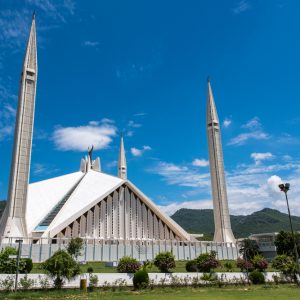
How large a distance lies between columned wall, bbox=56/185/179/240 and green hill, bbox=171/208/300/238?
67.6 meters

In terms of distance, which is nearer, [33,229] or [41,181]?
[33,229]

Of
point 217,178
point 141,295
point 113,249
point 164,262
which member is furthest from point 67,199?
point 141,295

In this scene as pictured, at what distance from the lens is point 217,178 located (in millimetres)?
41438

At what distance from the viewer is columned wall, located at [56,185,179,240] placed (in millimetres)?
33312

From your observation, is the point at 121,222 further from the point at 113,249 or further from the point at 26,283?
the point at 26,283

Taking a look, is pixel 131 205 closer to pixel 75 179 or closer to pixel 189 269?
pixel 75 179

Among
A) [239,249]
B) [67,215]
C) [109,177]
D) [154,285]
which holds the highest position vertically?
[109,177]

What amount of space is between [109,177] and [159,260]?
24.6m

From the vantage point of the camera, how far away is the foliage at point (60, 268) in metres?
13.4

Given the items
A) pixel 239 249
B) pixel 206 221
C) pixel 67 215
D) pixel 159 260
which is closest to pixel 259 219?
pixel 206 221

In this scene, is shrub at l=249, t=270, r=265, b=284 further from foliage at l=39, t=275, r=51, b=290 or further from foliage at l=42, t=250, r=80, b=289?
foliage at l=39, t=275, r=51, b=290

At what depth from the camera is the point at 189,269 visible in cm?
1889

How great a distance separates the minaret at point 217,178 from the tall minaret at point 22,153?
70.5 ft

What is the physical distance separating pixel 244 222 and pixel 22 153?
128 meters
